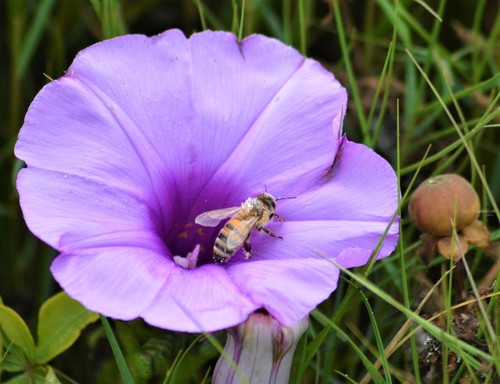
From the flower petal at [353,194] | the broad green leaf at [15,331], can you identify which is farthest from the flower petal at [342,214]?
the broad green leaf at [15,331]

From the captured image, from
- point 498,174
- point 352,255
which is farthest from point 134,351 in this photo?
point 498,174

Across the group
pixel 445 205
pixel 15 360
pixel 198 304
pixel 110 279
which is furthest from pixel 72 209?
pixel 445 205

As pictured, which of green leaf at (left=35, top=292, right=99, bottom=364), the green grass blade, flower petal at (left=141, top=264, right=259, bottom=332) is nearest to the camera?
flower petal at (left=141, top=264, right=259, bottom=332)

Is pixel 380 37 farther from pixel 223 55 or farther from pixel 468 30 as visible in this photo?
pixel 223 55

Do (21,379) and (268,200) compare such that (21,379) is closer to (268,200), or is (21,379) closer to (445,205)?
(268,200)

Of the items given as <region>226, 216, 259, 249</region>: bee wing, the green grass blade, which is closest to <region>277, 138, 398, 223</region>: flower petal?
<region>226, 216, 259, 249</region>: bee wing

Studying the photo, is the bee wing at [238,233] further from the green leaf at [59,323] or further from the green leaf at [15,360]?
the green leaf at [15,360]

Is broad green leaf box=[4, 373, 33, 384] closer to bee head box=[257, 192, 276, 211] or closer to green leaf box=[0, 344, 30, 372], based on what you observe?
green leaf box=[0, 344, 30, 372]
